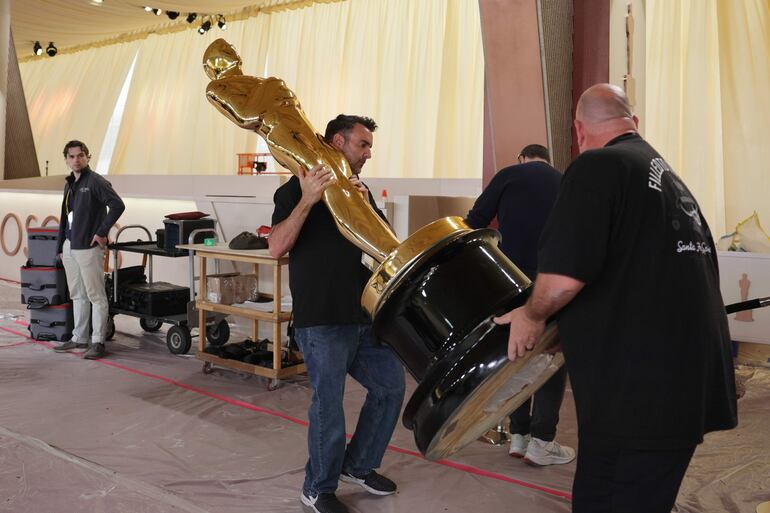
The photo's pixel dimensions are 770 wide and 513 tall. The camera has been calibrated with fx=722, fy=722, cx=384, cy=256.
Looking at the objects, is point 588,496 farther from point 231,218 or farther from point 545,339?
point 231,218

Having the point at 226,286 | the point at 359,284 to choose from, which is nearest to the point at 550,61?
the point at 359,284

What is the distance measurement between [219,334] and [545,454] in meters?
2.88

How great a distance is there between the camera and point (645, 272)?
1.47 metres

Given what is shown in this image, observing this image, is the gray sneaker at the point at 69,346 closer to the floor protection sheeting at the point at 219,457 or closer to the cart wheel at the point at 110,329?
the cart wheel at the point at 110,329

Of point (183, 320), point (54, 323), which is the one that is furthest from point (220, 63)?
point (54, 323)

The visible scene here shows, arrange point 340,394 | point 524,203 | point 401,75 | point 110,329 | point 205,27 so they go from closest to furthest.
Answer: point 340,394
point 524,203
point 110,329
point 401,75
point 205,27

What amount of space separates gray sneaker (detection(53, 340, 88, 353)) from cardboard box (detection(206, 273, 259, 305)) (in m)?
1.35

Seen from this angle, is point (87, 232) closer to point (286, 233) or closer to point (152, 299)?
point (152, 299)

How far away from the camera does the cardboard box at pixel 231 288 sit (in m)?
4.78

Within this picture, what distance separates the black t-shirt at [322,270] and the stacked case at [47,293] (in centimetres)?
384

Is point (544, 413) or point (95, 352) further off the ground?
point (544, 413)

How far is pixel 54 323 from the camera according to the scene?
5.61 meters

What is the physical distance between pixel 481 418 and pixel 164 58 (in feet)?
46.9

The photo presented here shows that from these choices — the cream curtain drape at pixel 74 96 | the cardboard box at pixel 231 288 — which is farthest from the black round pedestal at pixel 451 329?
the cream curtain drape at pixel 74 96
